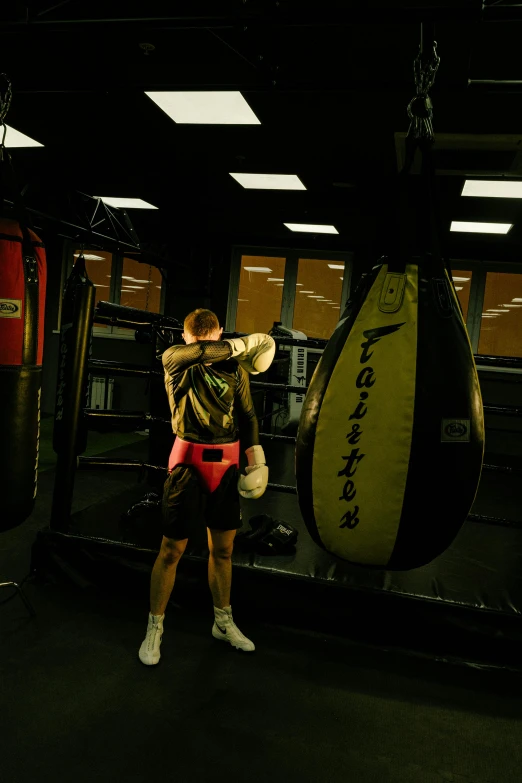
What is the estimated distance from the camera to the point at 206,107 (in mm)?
4145

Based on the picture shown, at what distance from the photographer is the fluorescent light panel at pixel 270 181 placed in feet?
18.6

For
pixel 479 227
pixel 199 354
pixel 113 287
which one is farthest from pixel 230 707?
pixel 113 287

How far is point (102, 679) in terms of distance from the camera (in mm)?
2074

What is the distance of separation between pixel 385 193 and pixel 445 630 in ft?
15.2

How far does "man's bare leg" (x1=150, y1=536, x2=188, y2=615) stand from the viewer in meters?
2.27

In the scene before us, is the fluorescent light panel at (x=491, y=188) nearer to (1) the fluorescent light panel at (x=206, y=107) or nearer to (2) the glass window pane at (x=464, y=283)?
(1) the fluorescent light panel at (x=206, y=107)

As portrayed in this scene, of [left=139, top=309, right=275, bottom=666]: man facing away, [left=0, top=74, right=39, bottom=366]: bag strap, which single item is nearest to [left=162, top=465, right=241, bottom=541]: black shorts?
[left=139, top=309, right=275, bottom=666]: man facing away

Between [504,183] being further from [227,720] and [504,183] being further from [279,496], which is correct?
[227,720]

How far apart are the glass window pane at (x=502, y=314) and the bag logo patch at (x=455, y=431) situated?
26.0 ft

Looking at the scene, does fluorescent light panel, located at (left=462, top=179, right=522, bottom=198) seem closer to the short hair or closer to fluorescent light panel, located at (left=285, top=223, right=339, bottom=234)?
fluorescent light panel, located at (left=285, top=223, right=339, bottom=234)

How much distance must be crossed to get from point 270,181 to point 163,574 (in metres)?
4.76

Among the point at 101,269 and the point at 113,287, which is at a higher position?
the point at 101,269

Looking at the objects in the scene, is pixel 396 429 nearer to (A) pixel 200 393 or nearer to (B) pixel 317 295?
(A) pixel 200 393

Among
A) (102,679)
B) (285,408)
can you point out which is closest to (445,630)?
(102,679)
